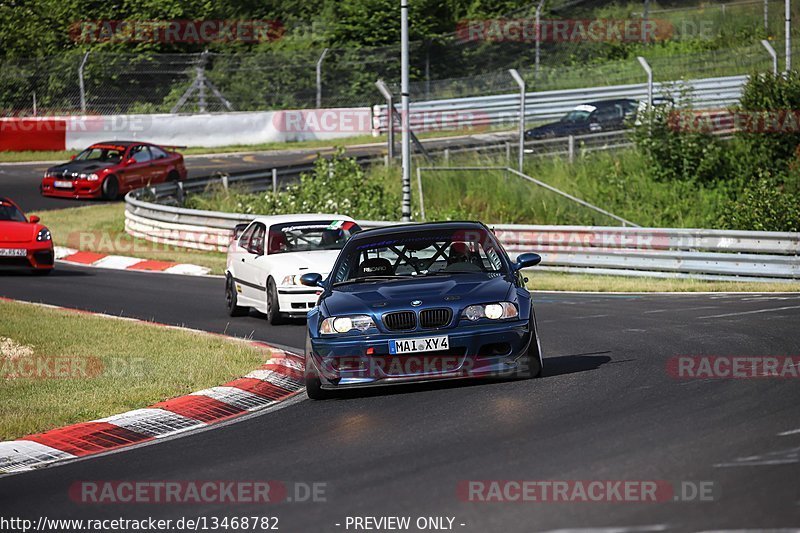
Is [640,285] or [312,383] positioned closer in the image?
[312,383]

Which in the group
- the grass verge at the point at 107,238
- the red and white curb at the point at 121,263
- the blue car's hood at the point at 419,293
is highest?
the blue car's hood at the point at 419,293

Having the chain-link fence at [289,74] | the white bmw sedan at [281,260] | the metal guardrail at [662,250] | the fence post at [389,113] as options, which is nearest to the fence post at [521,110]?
the fence post at [389,113]

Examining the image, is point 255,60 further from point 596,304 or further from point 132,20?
point 596,304

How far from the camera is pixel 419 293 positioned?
1034 centimetres

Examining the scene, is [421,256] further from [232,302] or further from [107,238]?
[107,238]

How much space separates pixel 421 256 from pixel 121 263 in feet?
53.5

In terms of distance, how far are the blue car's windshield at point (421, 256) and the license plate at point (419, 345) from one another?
1224 mm

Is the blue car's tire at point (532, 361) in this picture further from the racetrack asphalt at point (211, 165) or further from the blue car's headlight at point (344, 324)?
the racetrack asphalt at point (211, 165)

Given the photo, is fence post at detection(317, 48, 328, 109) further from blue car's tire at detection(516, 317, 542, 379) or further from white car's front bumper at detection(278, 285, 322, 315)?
blue car's tire at detection(516, 317, 542, 379)

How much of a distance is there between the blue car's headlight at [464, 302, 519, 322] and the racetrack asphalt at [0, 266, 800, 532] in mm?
553

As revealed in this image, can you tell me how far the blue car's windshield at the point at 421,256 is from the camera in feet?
36.8

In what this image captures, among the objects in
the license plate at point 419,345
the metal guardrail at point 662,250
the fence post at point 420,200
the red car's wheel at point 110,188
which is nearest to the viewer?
the license plate at point 419,345

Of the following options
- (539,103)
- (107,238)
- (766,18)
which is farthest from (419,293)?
(766,18)

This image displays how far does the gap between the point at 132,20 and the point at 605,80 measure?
2342 centimetres
